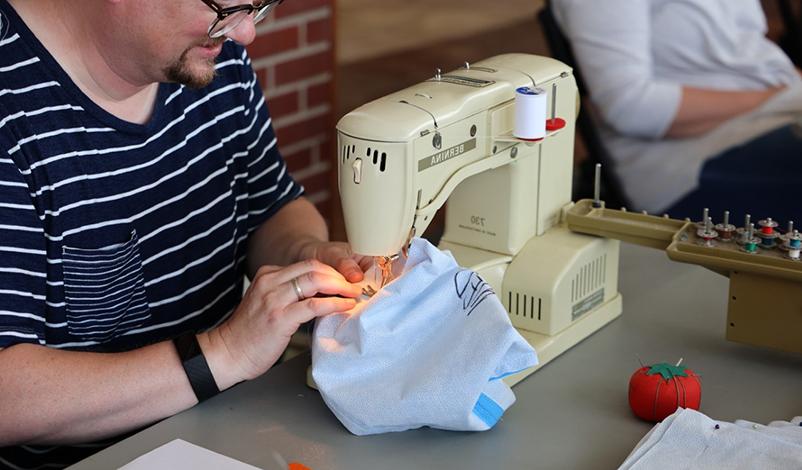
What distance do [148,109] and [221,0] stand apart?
265mm

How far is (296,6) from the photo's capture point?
314 cm

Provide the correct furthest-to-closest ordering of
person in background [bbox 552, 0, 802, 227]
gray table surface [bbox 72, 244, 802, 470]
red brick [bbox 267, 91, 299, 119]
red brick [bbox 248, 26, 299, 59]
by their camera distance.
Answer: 1. red brick [bbox 267, 91, 299, 119]
2. red brick [bbox 248, 26, 299, 59]
3. person in background [bbox 552, 0, 802, 227]
4. gray table surface [bbox 72, 244, 802, 470]

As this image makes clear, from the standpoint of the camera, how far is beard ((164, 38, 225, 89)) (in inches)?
61.2

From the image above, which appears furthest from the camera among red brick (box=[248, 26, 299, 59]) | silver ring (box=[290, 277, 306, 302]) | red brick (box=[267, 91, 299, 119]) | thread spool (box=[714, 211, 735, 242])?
red brick (box=[267, 91, 299, 119])

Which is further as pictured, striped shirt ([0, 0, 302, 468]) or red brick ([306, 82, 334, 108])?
red brick ([306, 82, 334, 108])

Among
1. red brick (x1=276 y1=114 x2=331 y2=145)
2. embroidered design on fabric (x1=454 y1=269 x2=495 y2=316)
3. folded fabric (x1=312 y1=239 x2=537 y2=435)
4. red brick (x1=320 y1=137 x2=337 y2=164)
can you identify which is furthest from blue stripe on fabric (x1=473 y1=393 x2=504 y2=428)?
red brick (x1=320 y1=137 x2=337 y2=164)

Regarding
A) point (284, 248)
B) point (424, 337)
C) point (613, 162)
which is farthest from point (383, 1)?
point (424, 337)

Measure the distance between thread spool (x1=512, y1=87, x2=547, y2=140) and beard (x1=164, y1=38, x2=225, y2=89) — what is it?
41 cm

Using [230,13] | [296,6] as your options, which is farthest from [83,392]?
[296,6]

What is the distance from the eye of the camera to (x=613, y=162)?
8.95ft

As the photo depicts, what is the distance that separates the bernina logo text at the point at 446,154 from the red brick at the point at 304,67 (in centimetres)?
174

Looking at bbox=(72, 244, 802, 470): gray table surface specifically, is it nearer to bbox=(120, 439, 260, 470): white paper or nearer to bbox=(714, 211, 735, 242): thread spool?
bbox=(120, 439, 260, 470): white paper

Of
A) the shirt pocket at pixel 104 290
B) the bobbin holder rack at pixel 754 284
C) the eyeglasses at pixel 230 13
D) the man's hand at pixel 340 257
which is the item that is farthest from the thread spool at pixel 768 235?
the shirt pocket at pixel 104 290

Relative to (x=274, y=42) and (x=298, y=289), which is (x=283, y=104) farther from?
(x=298, y=289)
